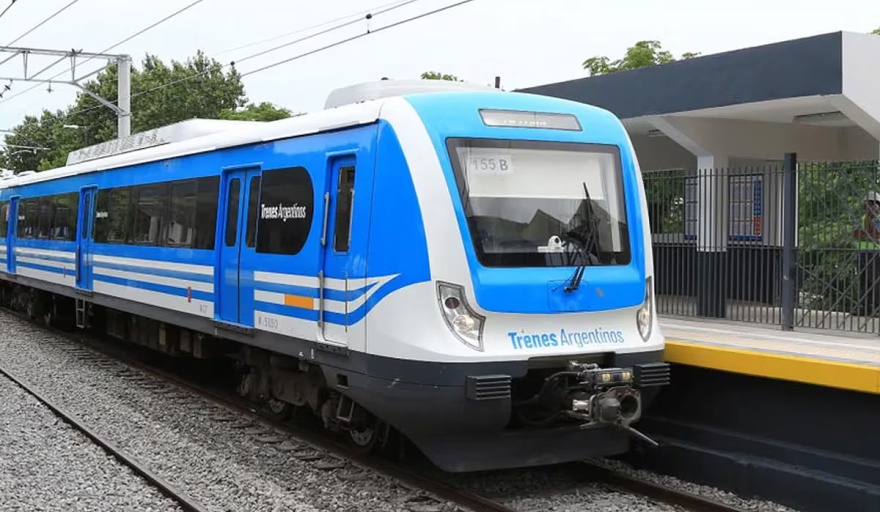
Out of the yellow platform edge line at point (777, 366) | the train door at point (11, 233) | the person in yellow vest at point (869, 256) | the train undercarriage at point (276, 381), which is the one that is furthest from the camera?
the train door at point (11, 233)

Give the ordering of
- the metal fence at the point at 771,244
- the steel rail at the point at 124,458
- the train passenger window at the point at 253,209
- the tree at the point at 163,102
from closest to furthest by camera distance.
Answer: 1. the steel rail at the point at 124,458
2. the train passenger window at the point at 253,209
3. the metal fence at the point at 771,244
4. the tree at the point at 163,102

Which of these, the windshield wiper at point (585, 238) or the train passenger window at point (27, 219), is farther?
the train passenger window at point (27, 219)

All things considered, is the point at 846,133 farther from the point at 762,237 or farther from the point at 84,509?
the point at 84,509

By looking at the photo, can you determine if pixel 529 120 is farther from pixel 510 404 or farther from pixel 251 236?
pixel 251 236

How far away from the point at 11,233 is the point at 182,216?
436 inches

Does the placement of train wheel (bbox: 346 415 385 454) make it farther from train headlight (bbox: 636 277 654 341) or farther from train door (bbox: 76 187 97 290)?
train door (bbox: 76 187 97 290)

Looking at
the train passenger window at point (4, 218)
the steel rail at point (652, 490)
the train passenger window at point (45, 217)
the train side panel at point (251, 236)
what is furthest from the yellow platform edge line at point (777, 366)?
the train passenger window at point (4, 218)

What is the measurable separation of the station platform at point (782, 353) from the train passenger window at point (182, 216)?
501cm

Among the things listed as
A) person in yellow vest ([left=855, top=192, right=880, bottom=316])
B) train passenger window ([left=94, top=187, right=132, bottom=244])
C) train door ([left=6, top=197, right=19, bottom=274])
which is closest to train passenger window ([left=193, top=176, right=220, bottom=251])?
train passenger window ([left=94, top=187, right=132, bottom=244])

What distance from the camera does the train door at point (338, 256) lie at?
22.1 feet

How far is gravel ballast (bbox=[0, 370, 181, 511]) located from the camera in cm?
670

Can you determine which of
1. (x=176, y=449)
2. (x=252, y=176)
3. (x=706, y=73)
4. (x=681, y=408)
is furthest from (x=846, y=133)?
(x=176, y=449)

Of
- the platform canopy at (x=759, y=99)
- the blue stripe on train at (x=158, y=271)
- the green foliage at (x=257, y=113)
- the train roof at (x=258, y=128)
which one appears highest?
the green foliage at (x=257, y=113)

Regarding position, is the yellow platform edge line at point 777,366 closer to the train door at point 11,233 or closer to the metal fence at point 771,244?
the metal fence at point 771,244
